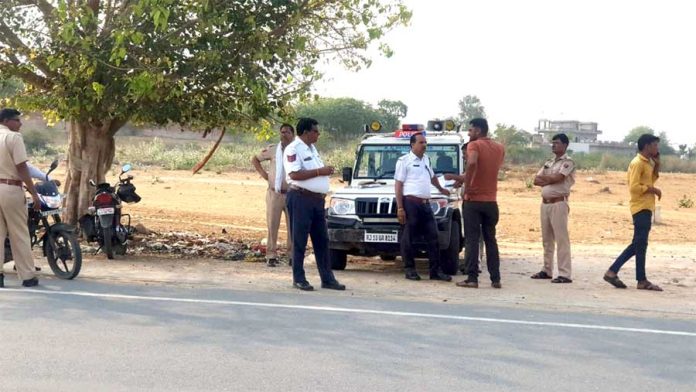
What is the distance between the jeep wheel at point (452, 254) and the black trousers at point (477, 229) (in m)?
0.75

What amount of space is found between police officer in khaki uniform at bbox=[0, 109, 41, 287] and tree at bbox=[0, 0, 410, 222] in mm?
1990

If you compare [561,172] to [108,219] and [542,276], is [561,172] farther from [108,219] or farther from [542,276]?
[108,219]

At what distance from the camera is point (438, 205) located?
10.9m

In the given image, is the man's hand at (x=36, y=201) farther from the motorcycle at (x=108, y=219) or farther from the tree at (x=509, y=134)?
the tree at (x=509, y=134)

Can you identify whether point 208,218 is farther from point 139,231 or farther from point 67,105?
point 67,105

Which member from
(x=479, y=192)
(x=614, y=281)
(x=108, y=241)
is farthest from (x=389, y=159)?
(x=108, y=241)

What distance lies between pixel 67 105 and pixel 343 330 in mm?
6244

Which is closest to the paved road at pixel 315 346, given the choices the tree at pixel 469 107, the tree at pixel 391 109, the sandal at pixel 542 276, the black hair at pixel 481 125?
the black hair at pixel 481 125

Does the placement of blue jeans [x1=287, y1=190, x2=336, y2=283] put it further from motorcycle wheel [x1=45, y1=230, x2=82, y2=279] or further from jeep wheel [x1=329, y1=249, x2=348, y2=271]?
motorcycle wheel [x1=45, y1=230, x2=82, y2=279]

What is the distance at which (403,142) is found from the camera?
39.8 feet

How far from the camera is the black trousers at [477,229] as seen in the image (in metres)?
10.1

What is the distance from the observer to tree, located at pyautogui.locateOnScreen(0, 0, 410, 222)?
36.0 feet

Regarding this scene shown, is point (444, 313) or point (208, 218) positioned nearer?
point (444, 313)

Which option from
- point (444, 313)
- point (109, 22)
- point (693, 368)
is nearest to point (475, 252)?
point (444, 313)
